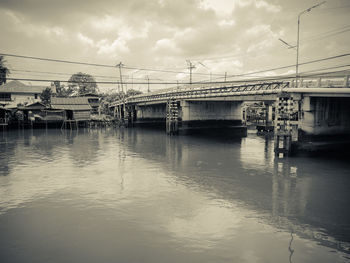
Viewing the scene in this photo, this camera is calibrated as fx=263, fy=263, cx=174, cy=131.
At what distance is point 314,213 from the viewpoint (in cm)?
1230

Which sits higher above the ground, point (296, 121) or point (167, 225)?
point (296, 121)

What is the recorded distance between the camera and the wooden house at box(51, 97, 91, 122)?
193ft

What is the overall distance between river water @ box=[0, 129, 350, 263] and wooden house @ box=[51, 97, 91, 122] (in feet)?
125

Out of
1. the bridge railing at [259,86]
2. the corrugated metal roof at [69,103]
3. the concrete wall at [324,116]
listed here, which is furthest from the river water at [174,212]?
the corrugated metal roof at [69,103]

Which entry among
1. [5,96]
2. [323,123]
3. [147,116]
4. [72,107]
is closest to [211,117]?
[323,123]

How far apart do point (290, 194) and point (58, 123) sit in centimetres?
5515

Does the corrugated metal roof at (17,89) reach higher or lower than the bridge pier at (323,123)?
higher

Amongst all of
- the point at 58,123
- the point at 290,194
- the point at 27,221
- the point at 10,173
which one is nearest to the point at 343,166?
the point at 290,194

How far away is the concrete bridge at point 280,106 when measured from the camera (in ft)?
77.6

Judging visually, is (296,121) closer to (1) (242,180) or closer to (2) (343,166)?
(2) (343,166)

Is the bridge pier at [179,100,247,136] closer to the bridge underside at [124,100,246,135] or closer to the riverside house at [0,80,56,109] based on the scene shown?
the bridge underside at [124,100,246,135]

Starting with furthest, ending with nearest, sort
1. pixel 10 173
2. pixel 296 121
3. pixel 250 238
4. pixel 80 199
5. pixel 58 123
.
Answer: pixel 58 123 → pixel 296 121 → pixel 10 173 → pixel 80 199 → pixel 250 238

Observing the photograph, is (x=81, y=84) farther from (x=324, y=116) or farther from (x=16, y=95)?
(x=324, y=116)

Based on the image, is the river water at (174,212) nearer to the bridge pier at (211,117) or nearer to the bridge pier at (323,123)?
the bridge pier at (323,123)
